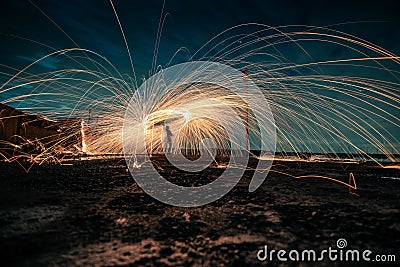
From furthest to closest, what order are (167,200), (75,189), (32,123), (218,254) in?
(32,123) → (75,189) → (167,200) → (218,254)

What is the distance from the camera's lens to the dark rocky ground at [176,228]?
2.06 m

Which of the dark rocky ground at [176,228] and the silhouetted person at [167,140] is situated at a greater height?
the silhouetted person at [167,140]

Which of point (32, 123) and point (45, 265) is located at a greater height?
point (32, 123)

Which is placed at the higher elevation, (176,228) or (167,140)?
(167,140)

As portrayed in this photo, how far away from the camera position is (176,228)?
9.25ft

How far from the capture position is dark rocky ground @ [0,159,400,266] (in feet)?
6.75

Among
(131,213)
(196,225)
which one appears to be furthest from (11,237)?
(196,225)

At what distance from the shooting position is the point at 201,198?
4.54 m

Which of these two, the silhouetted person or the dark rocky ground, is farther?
the silhouetted person

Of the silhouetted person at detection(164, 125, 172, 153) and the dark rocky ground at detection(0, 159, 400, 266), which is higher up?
the silhouetted person at detection(164, 125, 172, 153)

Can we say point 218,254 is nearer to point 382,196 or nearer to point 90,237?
point 90,237

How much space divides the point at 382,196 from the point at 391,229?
7.83 feet

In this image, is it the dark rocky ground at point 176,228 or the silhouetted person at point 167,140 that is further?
the silhouetted person at point 167,140

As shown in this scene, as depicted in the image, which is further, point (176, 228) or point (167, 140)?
Answer: point (167, 140)
